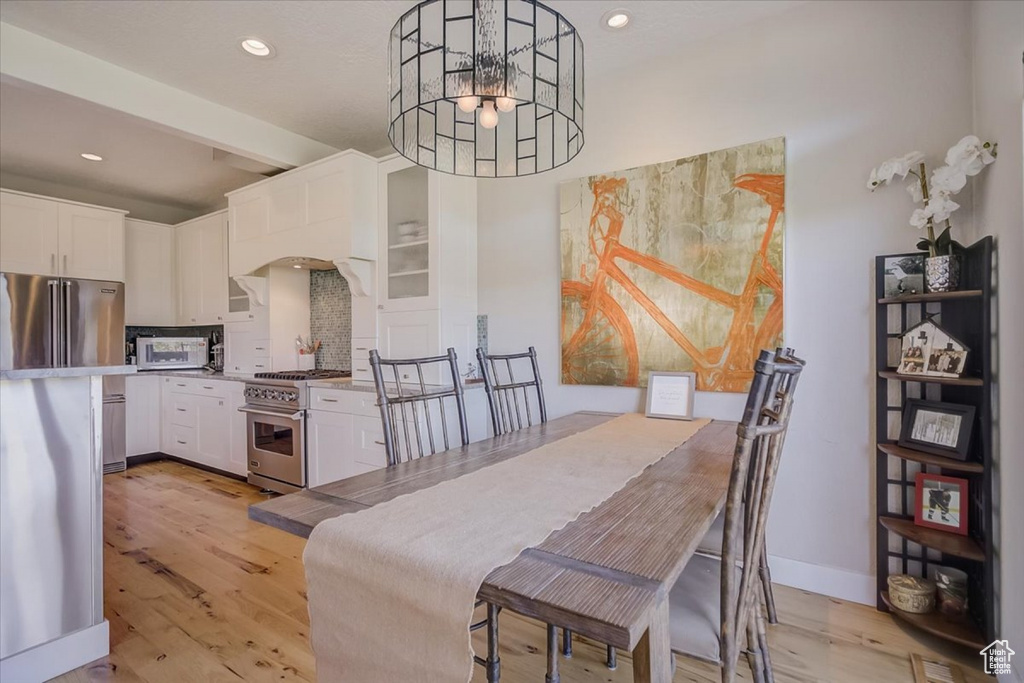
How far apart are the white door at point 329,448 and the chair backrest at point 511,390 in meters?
1.02

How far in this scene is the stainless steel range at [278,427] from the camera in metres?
A: 3.37

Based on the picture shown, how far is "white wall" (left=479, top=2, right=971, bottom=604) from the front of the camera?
1938 mm

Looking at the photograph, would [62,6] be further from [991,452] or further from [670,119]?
[991,452]

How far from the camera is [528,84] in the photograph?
1.48 metres

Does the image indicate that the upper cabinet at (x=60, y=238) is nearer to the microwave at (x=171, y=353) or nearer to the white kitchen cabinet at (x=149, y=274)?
the white kitchen cabinet at (x=149, y=274)

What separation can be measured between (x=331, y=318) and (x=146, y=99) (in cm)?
195

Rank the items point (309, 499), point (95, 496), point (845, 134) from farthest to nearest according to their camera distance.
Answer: point (845, 134), point (95, 496), point (309, 499)

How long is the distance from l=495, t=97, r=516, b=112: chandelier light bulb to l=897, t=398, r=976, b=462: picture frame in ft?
6.23

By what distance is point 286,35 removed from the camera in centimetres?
237

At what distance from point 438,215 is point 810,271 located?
6.69ft

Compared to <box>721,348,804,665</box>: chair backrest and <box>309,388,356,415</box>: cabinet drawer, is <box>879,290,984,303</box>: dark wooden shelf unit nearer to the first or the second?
<box>721,348,804,665</box>: chair backrest

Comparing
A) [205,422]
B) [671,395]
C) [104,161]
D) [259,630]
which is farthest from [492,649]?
[104,161]

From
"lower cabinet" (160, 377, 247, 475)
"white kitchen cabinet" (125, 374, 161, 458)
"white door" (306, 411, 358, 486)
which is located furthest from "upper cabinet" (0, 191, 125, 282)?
"white door" (306, 411, 358, 486)

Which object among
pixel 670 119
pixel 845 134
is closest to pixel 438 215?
pixel 670 119
